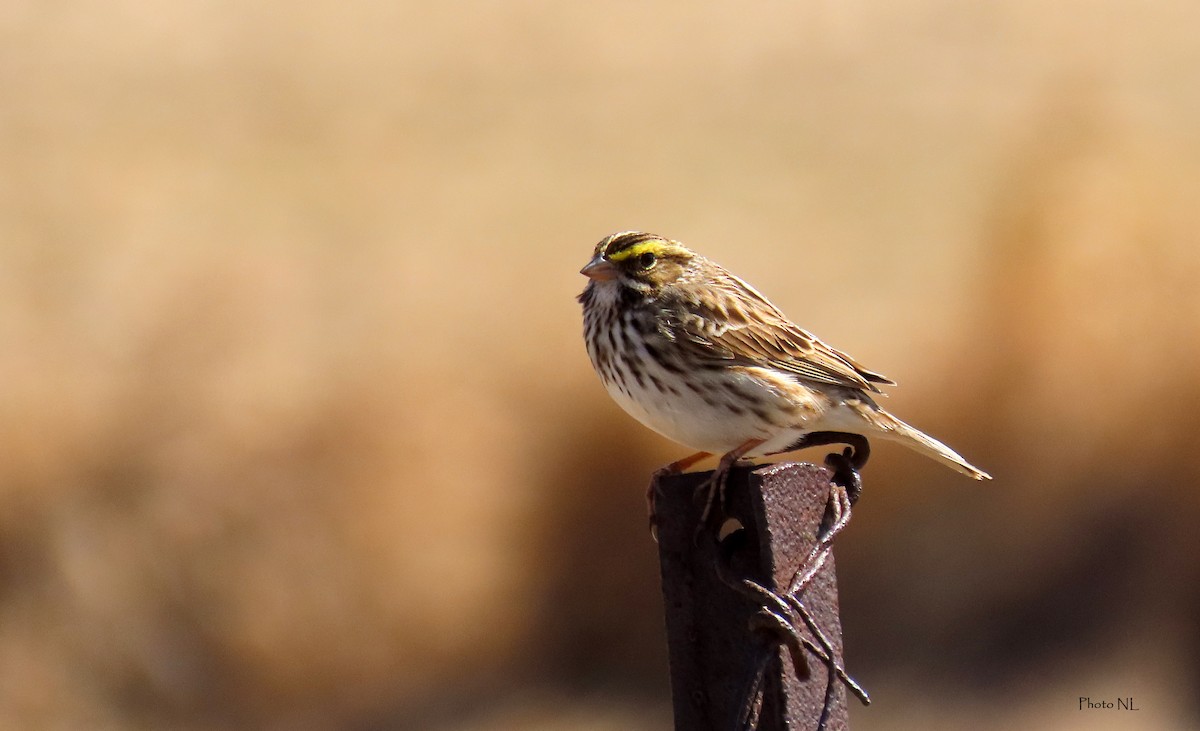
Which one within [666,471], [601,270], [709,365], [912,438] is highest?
[601,270]

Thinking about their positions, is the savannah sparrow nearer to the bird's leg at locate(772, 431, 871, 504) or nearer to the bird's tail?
the bird's tail

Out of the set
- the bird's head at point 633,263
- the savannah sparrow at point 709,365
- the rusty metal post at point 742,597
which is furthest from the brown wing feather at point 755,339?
the rusty metal post at point 742,597

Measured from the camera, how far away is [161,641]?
21.1 ft

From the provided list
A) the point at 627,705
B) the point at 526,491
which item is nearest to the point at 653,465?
the point at 526,491

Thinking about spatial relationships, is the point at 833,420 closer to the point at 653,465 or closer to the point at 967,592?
the point at 653,465

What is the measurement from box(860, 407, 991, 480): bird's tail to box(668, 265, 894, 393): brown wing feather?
80 millimetres

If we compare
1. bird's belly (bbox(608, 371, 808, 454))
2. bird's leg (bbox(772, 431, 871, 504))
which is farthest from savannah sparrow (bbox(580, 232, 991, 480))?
bird's leg (bbox(772, 431, 871, 504))

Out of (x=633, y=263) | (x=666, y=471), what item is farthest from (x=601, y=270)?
(x=666, y=471)

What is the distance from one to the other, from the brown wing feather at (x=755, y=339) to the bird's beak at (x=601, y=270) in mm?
223

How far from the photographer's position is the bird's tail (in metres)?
3.86

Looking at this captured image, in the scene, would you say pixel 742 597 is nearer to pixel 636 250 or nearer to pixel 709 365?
pixel 709 365

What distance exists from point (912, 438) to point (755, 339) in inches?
20.1

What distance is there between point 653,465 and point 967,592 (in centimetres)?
156

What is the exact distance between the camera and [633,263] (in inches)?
158
